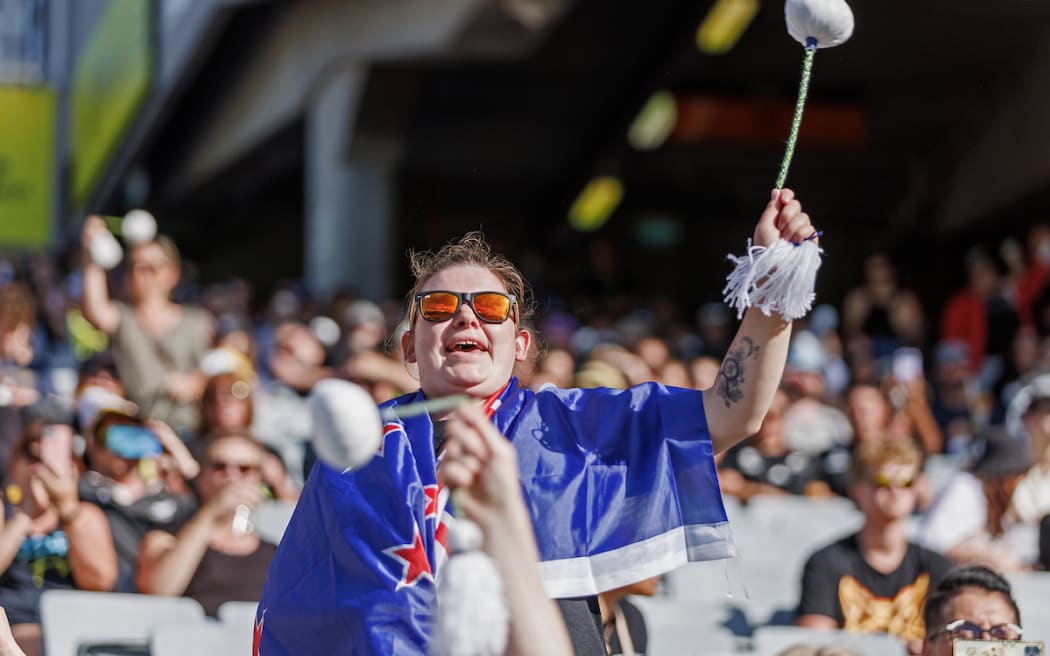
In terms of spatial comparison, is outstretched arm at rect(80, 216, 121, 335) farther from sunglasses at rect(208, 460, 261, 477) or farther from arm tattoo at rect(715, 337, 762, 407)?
arm tattoo at rect(715, 337, 762, 407)

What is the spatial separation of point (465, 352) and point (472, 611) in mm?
948

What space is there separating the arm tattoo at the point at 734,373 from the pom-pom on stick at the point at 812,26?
0.34 m

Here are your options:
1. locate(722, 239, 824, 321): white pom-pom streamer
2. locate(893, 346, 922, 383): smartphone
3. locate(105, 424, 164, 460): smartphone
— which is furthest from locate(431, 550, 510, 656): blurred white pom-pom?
locate(893, 346, 922, 383): smartphone

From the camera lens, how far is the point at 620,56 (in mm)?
16719

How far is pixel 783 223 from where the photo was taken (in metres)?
3.28

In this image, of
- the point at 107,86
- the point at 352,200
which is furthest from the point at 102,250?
the point at 107,86

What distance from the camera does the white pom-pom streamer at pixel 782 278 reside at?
10.4 feet

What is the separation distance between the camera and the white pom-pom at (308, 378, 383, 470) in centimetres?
251

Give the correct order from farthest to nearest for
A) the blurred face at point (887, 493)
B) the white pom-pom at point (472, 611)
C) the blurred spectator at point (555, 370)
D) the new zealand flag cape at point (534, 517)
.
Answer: the blurred spectator at point (555, 370)
the blurred face at point (887, 493)
the new zealand flag cape at point (534, 517)
the white pom-pom at point (472, 611)

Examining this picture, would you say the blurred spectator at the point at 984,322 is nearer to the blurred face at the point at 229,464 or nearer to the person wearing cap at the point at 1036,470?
the person wearing cap at the point at 1036,470

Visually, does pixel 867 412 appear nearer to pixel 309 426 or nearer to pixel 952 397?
pixel 952 397

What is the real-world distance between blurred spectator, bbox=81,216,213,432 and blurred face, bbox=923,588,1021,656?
Answer: 403 centimetres

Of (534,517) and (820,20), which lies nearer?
(534,517)

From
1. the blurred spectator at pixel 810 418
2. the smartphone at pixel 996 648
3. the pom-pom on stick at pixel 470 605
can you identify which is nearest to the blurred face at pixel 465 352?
the pom-pom on stick at pixel 470 605
